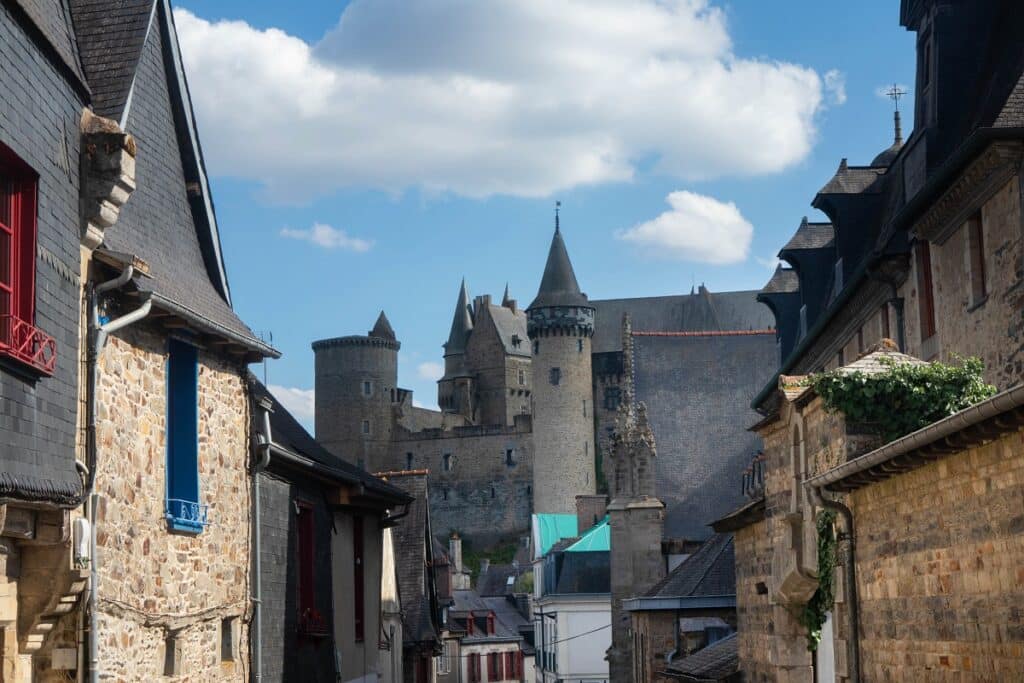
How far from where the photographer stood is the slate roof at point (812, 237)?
88.7 feet

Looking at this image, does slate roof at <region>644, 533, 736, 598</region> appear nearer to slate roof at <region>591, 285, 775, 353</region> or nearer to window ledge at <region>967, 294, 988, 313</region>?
window ledge at <region>967, 294, 988, 313</region>

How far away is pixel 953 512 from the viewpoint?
9.70m

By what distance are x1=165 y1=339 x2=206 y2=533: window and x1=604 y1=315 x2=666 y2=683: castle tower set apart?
2627 centimetres

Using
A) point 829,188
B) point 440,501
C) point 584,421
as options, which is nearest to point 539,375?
point 584,421

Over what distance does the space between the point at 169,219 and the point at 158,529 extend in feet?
9.77

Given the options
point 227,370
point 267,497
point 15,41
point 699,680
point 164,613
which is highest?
point 15,41

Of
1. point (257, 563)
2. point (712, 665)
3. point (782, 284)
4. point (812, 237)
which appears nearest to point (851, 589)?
point (257, 563)

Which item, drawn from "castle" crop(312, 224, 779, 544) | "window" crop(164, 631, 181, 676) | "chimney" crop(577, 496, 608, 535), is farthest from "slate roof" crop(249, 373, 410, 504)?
"castle" crop(312, 224, 779, 544)

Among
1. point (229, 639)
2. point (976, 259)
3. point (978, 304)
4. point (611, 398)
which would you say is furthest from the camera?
point (611, 398)

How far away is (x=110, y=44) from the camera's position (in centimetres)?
1258

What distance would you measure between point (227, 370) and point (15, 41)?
198 inches

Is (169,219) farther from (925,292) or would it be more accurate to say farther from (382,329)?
(382,329)

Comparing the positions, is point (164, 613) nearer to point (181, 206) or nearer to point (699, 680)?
point (181, 206)

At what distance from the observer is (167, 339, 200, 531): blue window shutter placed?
41.4ft
